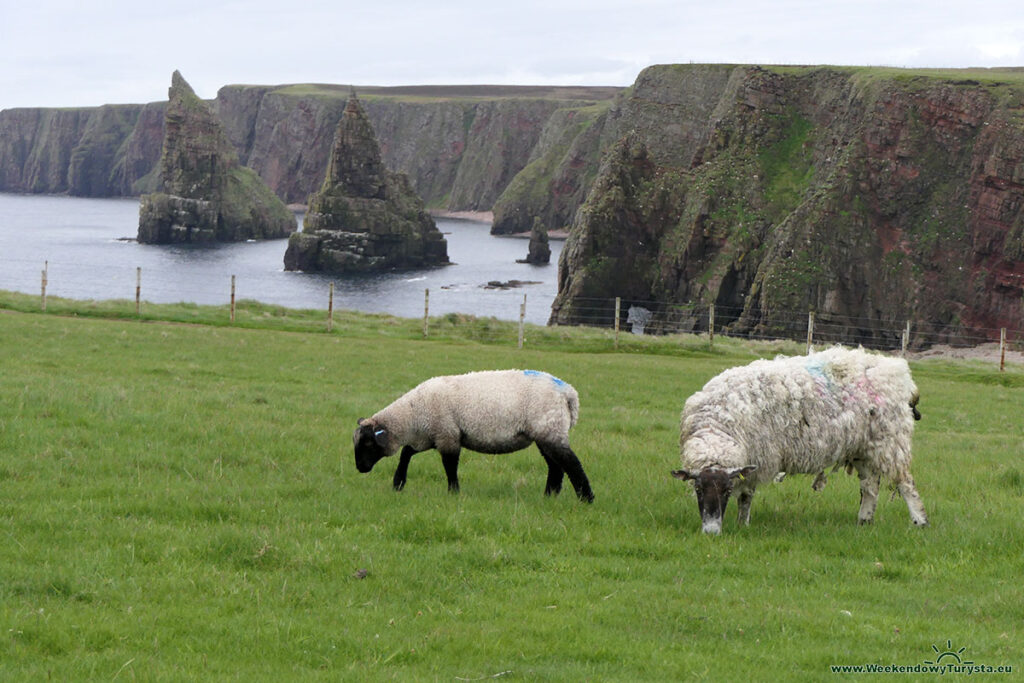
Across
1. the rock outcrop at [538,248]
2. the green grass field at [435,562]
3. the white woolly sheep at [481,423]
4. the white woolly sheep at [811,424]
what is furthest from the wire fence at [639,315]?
the white woolly sheep at [811,424]

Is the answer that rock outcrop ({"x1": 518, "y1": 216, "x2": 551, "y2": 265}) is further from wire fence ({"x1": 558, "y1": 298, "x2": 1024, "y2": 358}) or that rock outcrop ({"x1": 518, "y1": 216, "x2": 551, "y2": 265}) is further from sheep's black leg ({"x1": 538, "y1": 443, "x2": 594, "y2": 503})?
sheep's black leg ({"x1": 538, "y1": 443, "x2": 594, "y2": 503})

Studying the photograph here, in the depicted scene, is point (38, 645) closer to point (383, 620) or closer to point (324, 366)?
point (383, 620)

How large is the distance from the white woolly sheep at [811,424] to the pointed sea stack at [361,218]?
156709mm

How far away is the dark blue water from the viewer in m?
116

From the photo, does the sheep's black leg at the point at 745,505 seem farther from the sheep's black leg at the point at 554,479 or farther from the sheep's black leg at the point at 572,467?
the sheep's black leg at the point at 554,479

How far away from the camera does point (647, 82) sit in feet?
555

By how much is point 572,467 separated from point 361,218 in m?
164

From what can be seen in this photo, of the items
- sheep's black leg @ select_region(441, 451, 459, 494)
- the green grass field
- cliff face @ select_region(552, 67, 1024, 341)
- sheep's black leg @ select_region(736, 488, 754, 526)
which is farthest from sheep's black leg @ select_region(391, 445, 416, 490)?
Result: cliff face @ select_region(552, 67, 1024, 341)

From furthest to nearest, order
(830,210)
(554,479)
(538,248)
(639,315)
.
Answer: (538,248) < (639,315) < (830,210) < (554,479)

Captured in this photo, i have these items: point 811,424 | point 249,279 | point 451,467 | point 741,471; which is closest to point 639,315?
point 249,279

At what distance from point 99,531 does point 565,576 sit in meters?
4.89

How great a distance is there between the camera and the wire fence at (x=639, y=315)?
96.7 meters

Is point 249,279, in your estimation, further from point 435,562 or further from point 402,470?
point 435,562

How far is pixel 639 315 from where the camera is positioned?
12431 centimetres
